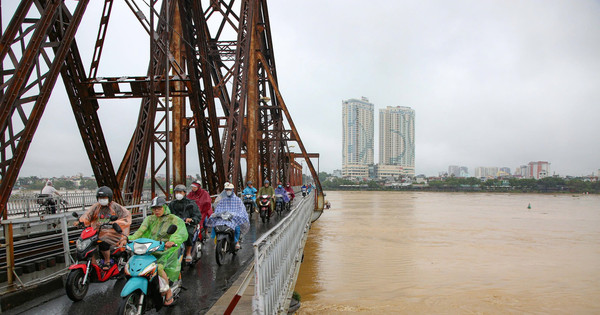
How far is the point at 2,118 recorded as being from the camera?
4.45 m

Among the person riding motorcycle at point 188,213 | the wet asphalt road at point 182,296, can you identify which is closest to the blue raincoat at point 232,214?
the wet asphalt road at point 182,296

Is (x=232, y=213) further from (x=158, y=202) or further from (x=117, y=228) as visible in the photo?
(x=117, y=228)

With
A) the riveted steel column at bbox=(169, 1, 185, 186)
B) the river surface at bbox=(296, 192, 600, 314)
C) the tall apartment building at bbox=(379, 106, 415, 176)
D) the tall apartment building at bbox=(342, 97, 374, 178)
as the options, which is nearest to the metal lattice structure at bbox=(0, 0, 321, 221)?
the riveted steel column at bbox=(169, 1, 185, 186)

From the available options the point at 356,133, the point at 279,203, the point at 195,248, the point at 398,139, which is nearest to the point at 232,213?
the point at 195,248

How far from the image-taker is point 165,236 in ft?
16.6

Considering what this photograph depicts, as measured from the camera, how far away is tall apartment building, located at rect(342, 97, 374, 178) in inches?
7082

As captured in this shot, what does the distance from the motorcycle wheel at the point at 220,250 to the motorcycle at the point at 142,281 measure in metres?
2.66

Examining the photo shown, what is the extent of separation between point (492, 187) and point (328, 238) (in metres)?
100

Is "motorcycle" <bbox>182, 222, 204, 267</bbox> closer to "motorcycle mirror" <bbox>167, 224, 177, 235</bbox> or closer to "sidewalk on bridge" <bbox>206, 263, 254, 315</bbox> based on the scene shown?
"sidewalk on bridge" <bbox>206, 263, 254, 315</bbox>

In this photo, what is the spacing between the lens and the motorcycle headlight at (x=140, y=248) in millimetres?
4270

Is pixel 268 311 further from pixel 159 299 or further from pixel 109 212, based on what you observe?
pixel 109 212

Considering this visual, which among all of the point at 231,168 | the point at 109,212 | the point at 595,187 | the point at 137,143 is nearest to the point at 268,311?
the point at 109,212

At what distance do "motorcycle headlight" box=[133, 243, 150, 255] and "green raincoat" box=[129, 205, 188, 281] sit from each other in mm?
254

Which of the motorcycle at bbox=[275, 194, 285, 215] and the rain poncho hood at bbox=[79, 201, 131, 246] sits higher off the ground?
the rain poncho hood at bbox=[79, 201, 131, 246]
